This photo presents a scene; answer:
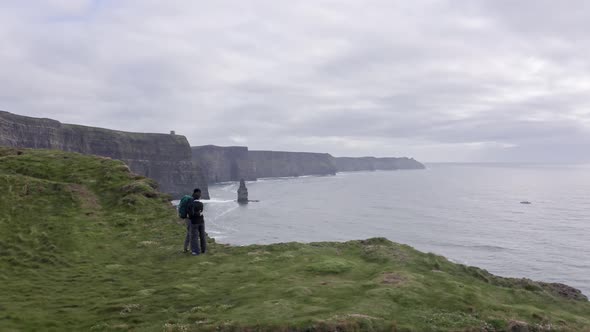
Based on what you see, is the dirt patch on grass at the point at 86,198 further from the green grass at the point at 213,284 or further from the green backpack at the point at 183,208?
the green backpack at the point at 183,208

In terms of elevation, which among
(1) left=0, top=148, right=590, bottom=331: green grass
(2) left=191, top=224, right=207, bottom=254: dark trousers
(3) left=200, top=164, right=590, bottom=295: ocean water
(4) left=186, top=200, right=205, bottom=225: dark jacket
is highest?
(4) left=186, top=200, right=205, bottom=225: dark jacket

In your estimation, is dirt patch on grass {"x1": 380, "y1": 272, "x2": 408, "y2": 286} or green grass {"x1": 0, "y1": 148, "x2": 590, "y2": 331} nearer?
green grass {"x1": 0, "y1": 148, "x2": 590, "y2": 331}

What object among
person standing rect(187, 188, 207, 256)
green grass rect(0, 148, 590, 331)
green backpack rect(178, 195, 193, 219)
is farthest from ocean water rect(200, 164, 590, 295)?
green backpack rect(178, 195, 193, 219)

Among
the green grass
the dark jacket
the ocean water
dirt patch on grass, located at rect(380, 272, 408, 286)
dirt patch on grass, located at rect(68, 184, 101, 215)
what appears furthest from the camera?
the ocean water

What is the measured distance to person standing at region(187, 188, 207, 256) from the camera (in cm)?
2383

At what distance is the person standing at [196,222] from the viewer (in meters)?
23.8

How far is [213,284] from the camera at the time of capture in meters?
18.4

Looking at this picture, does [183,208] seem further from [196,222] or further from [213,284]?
[213,284]

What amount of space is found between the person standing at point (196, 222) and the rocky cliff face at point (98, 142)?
119527mm

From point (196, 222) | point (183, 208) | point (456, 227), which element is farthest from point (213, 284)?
point (456, 227)

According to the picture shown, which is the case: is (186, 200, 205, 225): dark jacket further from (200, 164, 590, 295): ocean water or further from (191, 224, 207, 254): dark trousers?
(200, 164, 590, 295): ocean water

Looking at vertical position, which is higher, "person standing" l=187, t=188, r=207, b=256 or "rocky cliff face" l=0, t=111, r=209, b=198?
"rocky cliff face" l=0, t=111, r=209, b=198

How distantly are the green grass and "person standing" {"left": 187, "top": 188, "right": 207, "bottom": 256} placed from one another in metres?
0.95

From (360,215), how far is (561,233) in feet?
180
